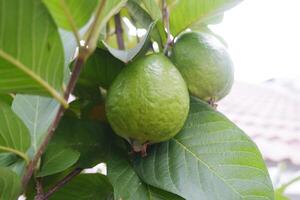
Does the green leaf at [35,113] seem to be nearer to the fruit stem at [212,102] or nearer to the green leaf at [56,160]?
the green leaf at [56,160]

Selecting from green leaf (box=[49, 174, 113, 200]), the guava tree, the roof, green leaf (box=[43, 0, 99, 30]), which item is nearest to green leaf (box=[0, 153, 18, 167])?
the guava tree

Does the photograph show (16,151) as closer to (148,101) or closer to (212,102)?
(148,101)

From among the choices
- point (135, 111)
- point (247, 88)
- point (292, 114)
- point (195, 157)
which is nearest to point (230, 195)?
point (195, 157)

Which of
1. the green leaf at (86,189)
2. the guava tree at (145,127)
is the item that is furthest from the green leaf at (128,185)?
the green leaf at (86,189)

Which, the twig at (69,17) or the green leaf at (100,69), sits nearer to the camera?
the twig at (69,17)

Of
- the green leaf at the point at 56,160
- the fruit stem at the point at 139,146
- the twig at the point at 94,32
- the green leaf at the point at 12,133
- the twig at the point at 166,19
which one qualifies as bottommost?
the green leaf at the point at 56,160

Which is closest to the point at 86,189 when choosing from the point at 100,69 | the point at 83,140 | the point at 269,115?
the point at 83,140

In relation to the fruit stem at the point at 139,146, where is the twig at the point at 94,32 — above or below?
above
